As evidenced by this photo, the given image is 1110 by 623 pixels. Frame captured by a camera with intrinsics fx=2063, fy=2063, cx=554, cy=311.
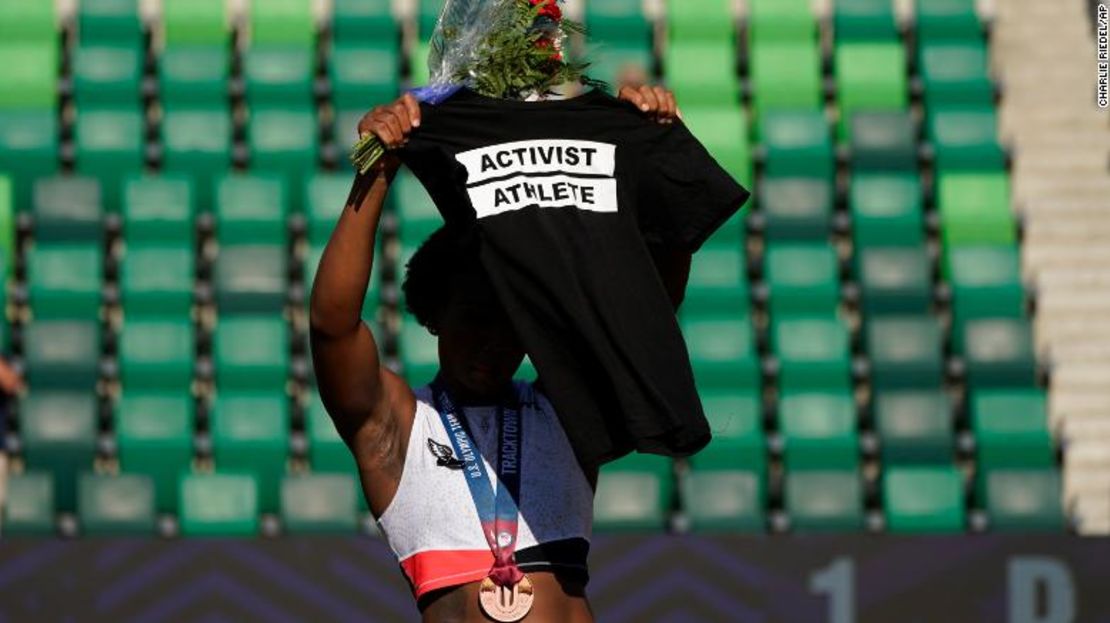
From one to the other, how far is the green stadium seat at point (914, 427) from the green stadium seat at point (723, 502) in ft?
2.87

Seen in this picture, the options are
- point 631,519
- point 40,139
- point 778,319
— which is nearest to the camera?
point 631,519

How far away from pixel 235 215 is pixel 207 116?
787mm

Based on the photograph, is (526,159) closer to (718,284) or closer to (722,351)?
(722,351)

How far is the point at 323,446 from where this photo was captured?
976 cm

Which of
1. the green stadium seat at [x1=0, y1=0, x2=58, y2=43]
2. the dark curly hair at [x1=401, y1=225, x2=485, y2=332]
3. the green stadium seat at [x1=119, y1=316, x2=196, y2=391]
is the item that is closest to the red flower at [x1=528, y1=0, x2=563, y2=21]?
the dark curly hair at [x1=401, y1=225, x2=485, y2=332]

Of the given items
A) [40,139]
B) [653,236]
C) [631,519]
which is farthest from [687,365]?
[40,139]

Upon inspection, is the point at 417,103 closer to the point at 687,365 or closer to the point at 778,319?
the point at 687,365

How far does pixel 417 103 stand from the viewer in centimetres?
381

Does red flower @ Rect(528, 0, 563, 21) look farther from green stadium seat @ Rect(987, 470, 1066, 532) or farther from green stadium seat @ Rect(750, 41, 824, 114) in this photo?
green stadium seat @ Rect(750, 41, 824, 114)

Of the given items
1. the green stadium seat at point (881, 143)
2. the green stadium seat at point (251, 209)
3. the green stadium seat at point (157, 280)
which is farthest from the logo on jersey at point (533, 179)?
the green stadium seat at point (881, 143)

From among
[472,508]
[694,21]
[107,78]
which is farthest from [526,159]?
[694,21]

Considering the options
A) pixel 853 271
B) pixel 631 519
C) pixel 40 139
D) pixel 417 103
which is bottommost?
pixel 631 519

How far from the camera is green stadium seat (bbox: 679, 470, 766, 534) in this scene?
9.39 metres

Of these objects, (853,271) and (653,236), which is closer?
(653,236)
